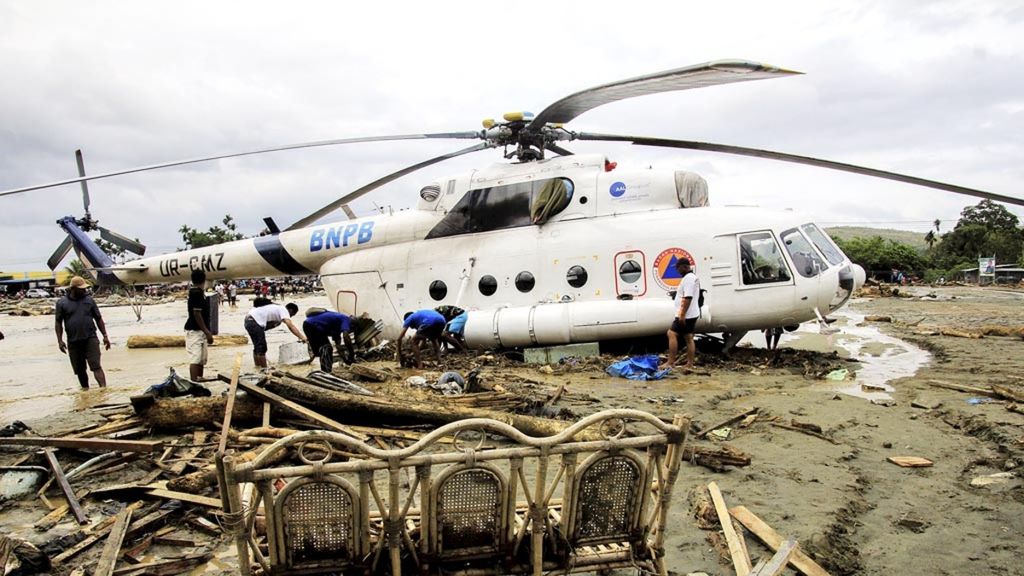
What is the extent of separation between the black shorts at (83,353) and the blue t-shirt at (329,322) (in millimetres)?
3261

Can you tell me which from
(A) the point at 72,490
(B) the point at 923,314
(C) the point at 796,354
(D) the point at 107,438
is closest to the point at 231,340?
(D) the point at 107,438

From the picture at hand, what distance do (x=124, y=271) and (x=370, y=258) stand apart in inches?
273

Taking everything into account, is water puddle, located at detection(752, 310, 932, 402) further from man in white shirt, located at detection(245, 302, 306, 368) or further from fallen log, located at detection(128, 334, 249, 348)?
fallen log, located at detection(128, 334, 249, 348)

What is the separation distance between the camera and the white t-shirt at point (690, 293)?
973 centimetres

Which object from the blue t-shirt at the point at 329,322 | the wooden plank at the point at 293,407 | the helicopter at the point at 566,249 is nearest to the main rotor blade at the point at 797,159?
the helicopter at the point at 566,249

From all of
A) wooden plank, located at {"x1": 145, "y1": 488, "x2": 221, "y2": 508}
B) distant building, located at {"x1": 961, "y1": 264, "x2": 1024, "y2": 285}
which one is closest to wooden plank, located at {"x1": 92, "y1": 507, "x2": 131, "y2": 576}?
wooden plank, located at {"x1": 145, "y1": 488, "x2": 221, "y2": 508}

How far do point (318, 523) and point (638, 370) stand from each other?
7.16 meters

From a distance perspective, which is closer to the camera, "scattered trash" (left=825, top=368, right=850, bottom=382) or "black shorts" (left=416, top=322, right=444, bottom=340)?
"scattered trash" (left=825, top=368, right=850, bottom=382)

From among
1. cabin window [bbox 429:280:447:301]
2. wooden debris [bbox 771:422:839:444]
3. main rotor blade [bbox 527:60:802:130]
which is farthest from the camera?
cabin window [bbox 429:280:447:301]

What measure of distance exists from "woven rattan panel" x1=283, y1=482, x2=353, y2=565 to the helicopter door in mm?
8605

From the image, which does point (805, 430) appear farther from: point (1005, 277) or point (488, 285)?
point (1005, 277)

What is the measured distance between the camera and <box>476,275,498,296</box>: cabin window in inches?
464

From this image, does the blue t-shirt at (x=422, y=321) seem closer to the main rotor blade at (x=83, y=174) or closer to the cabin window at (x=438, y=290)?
the cabin window at (x=438, y=290)

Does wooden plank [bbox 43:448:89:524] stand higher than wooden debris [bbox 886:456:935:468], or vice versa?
wooden plank [bbox 43:448:89:524]
